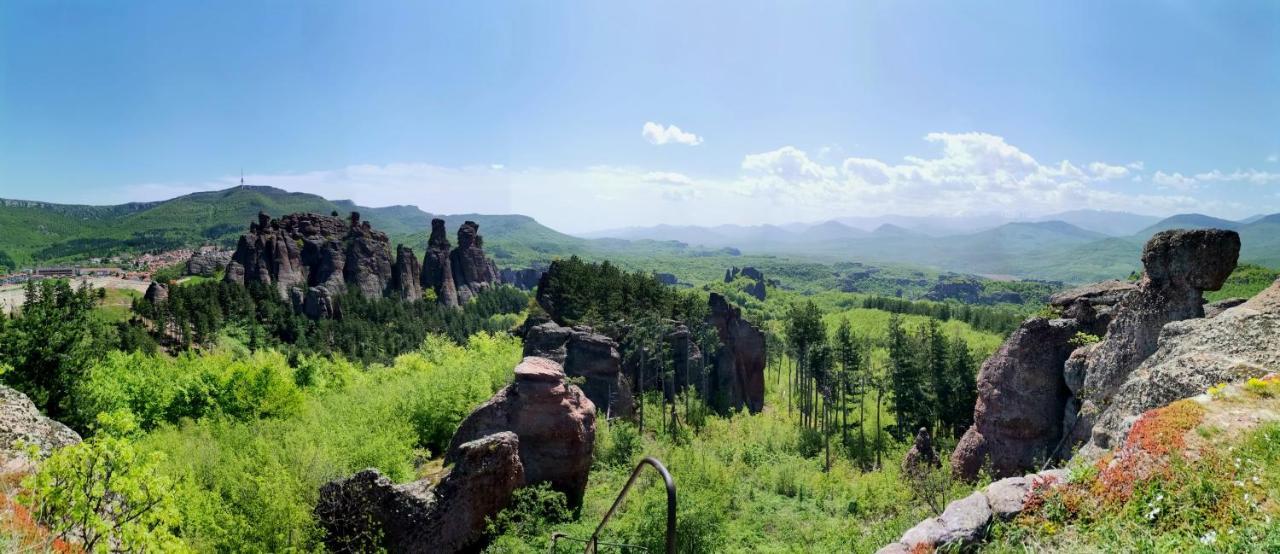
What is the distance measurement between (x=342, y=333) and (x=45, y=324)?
2507 inches

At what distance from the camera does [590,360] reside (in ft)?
149

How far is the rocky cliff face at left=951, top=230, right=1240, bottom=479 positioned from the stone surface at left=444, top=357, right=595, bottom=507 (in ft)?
64.5

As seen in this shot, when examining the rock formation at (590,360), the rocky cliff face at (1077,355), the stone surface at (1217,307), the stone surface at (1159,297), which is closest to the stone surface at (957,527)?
the rocky cliff face at (1077,355)

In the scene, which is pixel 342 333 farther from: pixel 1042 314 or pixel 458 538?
pixel 1042 314

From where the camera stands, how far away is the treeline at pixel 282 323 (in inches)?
3305

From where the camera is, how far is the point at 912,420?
57.8m

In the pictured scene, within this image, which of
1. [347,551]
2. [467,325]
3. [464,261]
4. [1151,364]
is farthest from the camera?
[464,261]

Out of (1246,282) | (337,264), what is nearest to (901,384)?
(1246,282)

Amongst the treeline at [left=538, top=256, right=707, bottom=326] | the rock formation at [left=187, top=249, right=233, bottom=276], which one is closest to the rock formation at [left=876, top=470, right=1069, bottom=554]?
the treeline at [left=538, top=256, right=707, bottom=326]

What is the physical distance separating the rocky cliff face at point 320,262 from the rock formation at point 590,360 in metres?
77.6

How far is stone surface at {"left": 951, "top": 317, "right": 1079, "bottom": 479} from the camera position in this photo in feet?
91.1

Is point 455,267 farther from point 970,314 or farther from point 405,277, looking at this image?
point 970,314

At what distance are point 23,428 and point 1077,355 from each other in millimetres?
40909

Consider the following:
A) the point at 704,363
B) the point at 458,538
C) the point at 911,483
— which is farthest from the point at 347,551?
the point at 704,363
